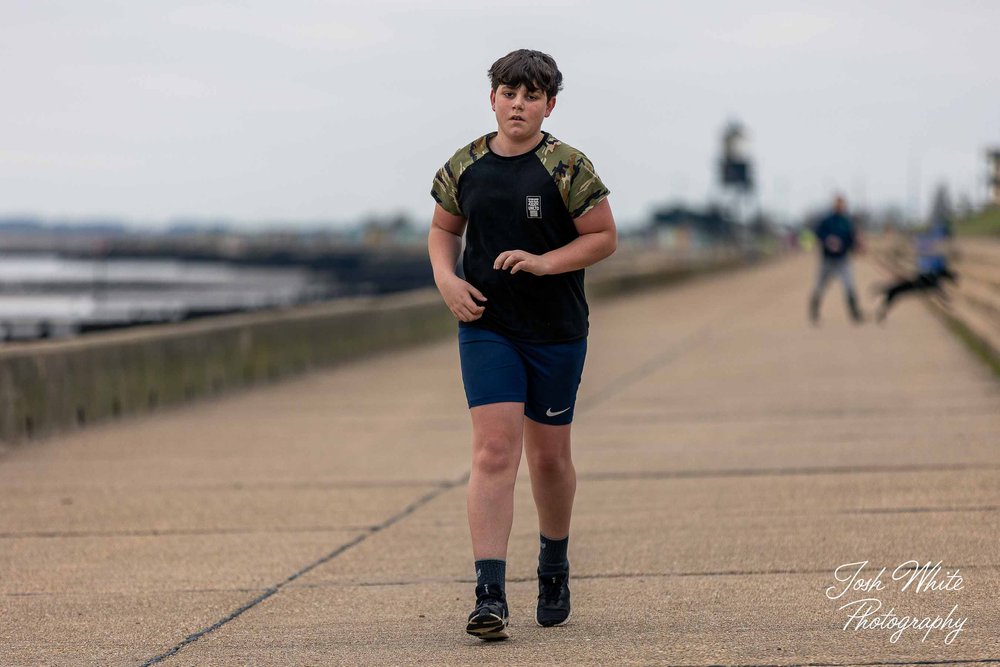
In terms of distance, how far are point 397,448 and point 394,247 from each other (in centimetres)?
15017

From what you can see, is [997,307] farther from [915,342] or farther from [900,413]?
[900,413]

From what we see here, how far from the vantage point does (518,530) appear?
7.42 meters

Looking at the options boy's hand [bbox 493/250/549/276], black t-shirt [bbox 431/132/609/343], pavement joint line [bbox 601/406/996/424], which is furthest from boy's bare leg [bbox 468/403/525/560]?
pavement joint line [bbox 601/406/996/424]

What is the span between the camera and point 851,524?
709 cm

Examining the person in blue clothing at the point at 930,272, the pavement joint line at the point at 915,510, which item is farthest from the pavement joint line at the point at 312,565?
the person in blue clothing at the point at 930,272

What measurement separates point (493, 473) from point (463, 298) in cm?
56

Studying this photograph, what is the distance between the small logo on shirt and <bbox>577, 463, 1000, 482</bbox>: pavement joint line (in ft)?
13.6

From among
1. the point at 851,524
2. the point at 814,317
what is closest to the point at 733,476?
the point at 851,524

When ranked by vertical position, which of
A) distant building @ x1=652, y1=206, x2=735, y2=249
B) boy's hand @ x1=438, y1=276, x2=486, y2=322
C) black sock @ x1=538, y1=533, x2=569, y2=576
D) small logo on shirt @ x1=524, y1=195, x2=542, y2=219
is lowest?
distant building @ x1=652, y1=206, x2=735, y2=249

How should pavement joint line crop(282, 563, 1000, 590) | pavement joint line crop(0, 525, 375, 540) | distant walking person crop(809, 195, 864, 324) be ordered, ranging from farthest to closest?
distant walking person crop(809, 195, 864, 324) → pavement joint line crop(0, 525, 375, 540) → pavement joint line crop(282, 563, 1000, 590)

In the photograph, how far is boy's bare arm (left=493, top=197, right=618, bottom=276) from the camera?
488 centimetres

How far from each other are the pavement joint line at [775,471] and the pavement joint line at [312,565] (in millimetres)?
876

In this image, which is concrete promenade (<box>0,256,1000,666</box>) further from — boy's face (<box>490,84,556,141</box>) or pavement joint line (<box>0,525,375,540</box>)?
boy's face (<box>490,84,556,141</box>)

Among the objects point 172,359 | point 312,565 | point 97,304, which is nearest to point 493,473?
point 312,565
